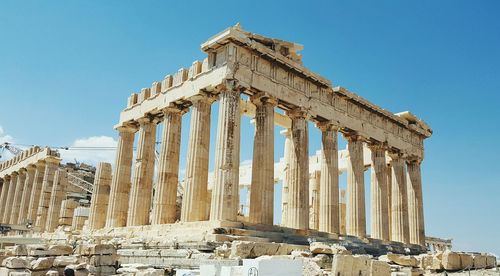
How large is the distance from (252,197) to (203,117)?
4.49 meters

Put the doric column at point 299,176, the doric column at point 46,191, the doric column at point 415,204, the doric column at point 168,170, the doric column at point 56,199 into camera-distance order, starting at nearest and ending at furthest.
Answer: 1. the doric column at point 299,176
2. the doric column at point 168,170
3. the doric column at point 415,204
4. the doric column at point 56,199
5. the doric column at point 46,191

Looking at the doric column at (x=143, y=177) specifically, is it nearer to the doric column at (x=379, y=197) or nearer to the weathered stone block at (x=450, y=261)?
the doric column at (x=379, y=197)

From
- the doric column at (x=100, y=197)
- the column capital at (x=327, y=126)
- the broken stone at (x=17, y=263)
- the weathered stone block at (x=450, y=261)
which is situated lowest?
the broken stone at (x=17, y=263)

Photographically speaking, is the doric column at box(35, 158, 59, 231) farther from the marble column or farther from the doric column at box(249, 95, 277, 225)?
the doric column at box(249, 95, 277, 225)

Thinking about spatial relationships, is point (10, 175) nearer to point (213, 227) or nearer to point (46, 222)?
point (46, 222)

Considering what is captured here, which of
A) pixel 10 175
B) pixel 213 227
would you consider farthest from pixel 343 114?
pixel 10 175

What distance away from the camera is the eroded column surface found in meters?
19.9

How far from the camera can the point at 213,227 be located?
18906 mm

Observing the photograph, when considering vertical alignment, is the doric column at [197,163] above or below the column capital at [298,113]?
below

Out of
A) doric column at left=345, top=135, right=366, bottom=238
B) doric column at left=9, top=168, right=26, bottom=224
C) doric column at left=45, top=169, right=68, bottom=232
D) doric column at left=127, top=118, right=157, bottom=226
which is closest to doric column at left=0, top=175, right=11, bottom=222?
doric column at left=9, top=168, right=26, bottom=224

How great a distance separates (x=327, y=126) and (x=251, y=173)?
501 centimetres

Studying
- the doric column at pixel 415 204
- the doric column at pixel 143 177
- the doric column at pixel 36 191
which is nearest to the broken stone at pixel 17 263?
the doric column at pixel 143 177

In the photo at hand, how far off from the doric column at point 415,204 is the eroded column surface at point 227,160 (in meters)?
17.0

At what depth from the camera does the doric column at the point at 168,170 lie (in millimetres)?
23281
